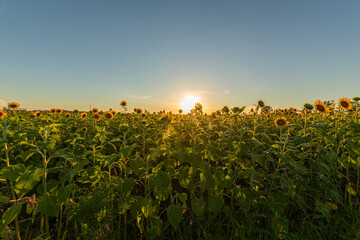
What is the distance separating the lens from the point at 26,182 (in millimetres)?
1555

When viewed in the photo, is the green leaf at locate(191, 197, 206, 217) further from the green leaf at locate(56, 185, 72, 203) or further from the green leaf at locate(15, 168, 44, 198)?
the green leaf at locate(15, 168, 44, 198)

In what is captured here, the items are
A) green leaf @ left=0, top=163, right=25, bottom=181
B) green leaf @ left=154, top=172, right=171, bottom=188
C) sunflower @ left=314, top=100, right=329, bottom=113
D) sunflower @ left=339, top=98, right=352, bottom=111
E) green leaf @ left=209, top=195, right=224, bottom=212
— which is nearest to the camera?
green leaf @ left=0, top=163, right=25, bottom=181

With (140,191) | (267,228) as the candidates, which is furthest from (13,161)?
(267,228)

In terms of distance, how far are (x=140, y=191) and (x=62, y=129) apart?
389 centimetres

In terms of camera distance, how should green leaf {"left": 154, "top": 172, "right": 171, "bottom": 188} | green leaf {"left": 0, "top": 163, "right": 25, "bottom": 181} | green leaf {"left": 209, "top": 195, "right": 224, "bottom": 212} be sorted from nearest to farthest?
green leaf {"left": 0, "top": 163, "right": 25, "bottom": 181} → green leaf {"left": 154, "top": 172, "right": 171, "bottom": 188} → green leaf {"left": 209, "top": 195, "right": 224, "bottom": 212}

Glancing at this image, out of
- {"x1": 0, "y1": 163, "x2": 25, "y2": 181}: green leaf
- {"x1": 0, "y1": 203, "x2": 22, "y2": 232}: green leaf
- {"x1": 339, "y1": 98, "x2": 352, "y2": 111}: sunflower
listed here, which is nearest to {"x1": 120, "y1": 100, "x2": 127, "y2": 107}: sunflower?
{"x1": 0, "y1": 163, "x2": 25, "y2": 181}: green leaf

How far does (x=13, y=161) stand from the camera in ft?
11.6

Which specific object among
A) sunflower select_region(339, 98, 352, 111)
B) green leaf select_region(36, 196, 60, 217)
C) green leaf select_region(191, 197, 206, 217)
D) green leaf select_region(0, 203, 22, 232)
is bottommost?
green leaf select_region(191, 197, 206, 217)

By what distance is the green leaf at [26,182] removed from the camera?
153 centimetres

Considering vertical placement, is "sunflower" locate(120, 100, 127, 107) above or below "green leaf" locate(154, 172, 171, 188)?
above

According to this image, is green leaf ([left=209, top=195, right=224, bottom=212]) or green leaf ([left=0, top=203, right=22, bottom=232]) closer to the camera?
green leaf ([left=0, top=203, right=22, bottom=232])

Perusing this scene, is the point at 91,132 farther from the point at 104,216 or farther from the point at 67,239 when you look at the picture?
the point at 104,216

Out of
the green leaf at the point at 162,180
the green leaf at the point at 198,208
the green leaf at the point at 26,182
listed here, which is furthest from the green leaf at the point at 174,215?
the green leaf at the point at 26,182

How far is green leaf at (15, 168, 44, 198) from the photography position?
153 centimetres
